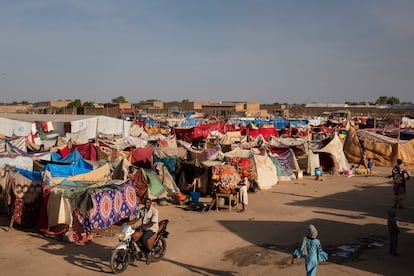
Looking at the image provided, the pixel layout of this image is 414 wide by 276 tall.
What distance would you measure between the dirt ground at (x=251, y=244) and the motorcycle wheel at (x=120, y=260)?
0.56ft

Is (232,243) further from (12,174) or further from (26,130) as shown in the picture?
(26,130)

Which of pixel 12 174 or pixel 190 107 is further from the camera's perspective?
pixel 190 107

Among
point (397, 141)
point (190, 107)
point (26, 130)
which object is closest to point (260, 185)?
point (397, 141)

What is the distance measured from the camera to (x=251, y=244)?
10.6 meters

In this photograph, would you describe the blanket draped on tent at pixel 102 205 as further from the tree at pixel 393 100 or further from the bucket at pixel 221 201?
the tree at pixel 393 100

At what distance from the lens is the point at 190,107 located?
82.6 metres

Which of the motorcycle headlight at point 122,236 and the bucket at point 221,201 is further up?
the motorcycle headlight at point 122,236

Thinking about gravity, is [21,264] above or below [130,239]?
below

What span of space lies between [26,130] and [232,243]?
967 inches

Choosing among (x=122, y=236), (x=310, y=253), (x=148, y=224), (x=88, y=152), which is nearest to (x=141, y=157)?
(x=88, y=152)

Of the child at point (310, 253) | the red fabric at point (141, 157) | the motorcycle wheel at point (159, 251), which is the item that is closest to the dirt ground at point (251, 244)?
the motorcycle wheel at point (159, 251)

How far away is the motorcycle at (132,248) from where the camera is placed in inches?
334

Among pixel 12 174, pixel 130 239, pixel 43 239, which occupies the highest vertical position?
pixel 12 174

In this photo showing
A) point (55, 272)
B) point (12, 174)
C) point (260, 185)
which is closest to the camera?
point (55, 272)
